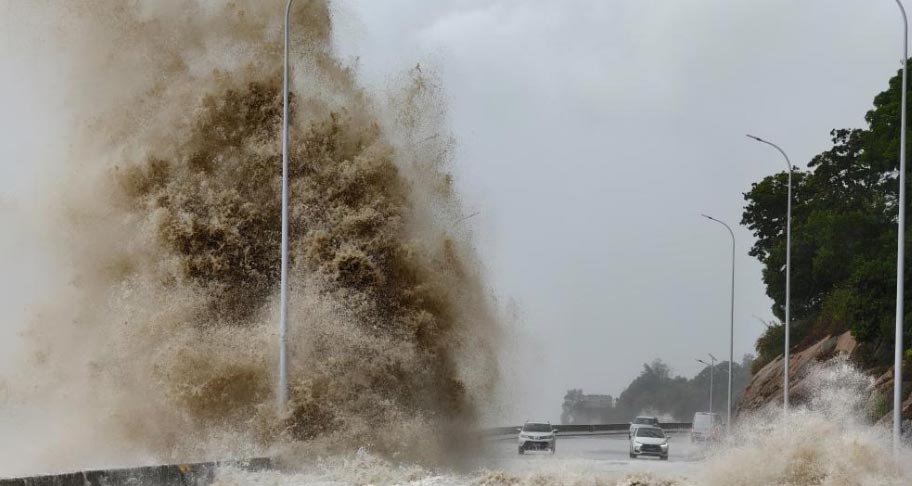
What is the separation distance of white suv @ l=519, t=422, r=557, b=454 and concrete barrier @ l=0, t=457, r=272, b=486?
26.2 meters

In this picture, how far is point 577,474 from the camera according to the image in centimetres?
2006

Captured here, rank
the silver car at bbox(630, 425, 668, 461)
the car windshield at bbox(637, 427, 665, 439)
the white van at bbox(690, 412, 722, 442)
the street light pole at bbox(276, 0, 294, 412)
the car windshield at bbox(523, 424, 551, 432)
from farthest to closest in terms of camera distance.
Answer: the white van at bbox(690, 412, 722, 442)
the car windshield at bbox(523, 424, 551, 432)
the car windshield at bbox(637, 427, 665, 439)
the silver car at bbox(630, 425, 668, 461)
the street light pole at bbox(276, 0, 294, 412)

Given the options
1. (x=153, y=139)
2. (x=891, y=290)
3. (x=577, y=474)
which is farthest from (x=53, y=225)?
(x=891, y=290)

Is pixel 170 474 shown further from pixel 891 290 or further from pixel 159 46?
pixel 891 290

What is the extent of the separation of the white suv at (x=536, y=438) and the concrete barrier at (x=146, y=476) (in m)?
26.2

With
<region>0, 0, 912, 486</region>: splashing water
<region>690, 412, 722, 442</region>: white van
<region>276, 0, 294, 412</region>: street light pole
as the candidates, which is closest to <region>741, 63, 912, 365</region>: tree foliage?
<region>690, 412, 722, 442</region>: white van

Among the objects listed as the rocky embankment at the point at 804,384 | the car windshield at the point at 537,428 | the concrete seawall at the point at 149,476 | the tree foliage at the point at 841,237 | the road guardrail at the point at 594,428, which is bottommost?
the road guardrail at the point at 594,428

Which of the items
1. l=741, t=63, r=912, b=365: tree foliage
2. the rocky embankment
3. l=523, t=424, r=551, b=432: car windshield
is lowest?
l=523, t=424, r=551, b=432: car windshield

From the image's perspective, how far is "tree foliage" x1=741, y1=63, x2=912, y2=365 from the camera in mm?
46344

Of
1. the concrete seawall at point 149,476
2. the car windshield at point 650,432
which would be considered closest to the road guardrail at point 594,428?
the car windshield at point 650,432

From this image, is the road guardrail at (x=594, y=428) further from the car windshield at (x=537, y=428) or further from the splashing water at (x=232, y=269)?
the splashing water at (x=232, y=269)

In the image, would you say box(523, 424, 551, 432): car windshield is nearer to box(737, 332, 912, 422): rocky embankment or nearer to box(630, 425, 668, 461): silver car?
box(630, 425, 668, 461): silver car

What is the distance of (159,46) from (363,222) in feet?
19.9

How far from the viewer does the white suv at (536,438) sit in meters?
46.8
